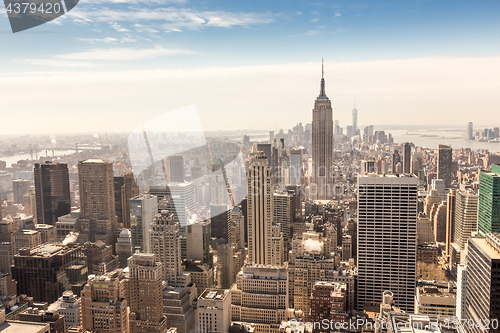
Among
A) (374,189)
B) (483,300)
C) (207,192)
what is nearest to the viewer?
(483,300)

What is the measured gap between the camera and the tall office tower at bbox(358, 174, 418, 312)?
7156 mm

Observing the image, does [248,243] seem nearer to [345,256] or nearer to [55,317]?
[345,256]

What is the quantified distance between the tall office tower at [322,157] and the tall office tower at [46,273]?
27.6 feet

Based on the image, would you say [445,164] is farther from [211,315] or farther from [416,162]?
[211,315]

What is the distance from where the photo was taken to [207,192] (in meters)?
5.79

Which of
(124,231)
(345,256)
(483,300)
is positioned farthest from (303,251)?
(483,300)

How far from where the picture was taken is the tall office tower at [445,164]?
9.97 metres

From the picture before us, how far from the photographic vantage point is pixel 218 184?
18.6 ft

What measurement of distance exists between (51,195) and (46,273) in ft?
8.93

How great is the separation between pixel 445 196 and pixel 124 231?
8.80 metres

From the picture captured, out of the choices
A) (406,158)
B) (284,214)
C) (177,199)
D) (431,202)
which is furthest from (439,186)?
(177,199)

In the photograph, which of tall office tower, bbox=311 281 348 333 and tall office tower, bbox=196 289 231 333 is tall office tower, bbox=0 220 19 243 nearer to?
tall office tower, bbox=196 289 231 333

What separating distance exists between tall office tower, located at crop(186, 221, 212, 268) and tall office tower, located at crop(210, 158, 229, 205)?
117cm

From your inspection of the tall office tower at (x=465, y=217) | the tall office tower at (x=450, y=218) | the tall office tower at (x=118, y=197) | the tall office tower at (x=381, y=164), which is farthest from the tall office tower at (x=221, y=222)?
the tall office tower at (x=450, y=218)
